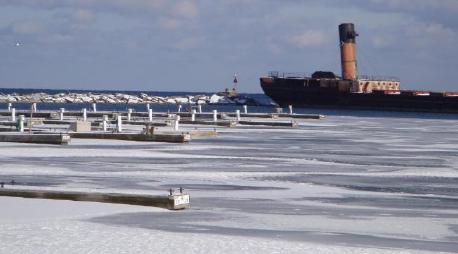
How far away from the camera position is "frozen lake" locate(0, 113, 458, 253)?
12539 mm

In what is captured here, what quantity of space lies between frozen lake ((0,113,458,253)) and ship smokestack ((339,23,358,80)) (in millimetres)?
74774

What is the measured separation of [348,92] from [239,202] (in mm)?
86975

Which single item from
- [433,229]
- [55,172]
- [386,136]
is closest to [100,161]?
[55,172]

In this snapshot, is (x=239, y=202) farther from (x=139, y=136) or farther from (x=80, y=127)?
(x=80, y=127)

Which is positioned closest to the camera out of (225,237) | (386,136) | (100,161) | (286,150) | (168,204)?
(225,237)

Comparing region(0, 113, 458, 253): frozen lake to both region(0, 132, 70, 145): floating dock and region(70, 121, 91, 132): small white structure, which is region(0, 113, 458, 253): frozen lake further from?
region(70, 121, 91, 132): small white structure

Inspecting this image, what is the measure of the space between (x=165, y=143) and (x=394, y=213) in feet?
67.1

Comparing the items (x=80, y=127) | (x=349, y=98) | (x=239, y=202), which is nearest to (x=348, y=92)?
(x=349, y=98)

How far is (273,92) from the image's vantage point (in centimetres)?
10881

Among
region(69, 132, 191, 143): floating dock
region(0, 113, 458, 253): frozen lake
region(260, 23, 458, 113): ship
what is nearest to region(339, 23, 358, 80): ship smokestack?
region(260, 23, 458, 113): ship

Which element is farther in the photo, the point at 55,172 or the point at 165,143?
the point at 165,143

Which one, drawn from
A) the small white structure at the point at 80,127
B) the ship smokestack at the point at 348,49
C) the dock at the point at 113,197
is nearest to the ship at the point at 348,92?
the ship smokestack at the point at 348,49

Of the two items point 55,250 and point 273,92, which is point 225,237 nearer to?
point 55,250

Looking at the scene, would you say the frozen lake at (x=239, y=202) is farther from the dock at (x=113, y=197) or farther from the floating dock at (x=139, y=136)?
the floating dock at (x=139, y=136)
